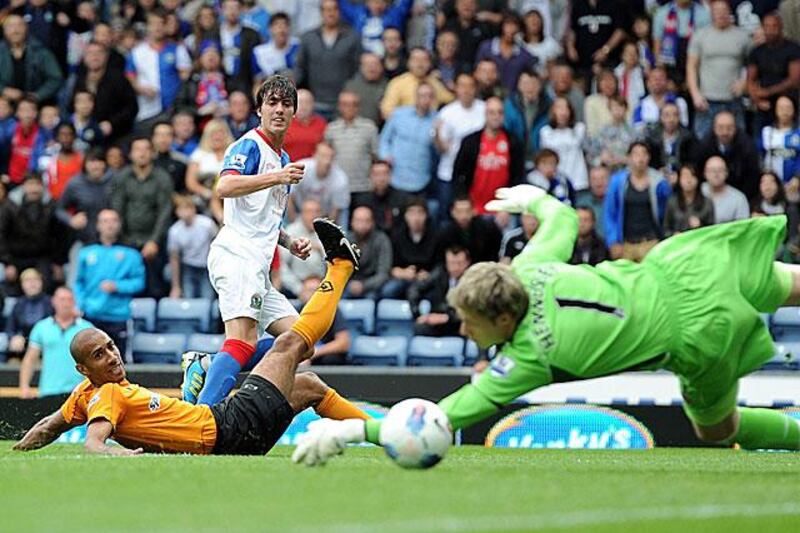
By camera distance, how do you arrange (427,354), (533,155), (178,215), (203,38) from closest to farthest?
(427,354) → (178,215) → (533,155) → (203,38)

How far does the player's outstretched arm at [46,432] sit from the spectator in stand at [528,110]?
996 cm

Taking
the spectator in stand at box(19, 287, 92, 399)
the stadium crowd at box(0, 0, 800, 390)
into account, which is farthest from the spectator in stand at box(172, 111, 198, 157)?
the spectator in stand at box(19, 287, 92, 399)

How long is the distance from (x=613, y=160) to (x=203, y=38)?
584 centimetres

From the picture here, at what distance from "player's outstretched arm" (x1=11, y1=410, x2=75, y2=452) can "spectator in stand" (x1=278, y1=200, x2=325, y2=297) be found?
726 centimetres

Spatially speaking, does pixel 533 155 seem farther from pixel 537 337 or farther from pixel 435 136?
pixel 537 337

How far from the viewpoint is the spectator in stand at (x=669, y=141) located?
18.1m

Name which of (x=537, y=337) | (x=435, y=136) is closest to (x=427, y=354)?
(x=435, y=136)

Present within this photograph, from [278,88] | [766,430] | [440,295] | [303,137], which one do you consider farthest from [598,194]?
[766,430]

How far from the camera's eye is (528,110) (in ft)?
63.2

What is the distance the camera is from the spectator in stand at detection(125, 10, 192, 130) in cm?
2064

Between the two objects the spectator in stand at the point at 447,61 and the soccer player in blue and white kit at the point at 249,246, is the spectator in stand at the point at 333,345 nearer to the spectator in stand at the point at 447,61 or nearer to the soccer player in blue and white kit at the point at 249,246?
the spectator in stand at the point at 447,61

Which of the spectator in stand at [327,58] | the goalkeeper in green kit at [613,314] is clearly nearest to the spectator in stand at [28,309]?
the spectator in stand at [327,58]

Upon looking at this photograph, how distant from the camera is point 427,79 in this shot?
759 inches

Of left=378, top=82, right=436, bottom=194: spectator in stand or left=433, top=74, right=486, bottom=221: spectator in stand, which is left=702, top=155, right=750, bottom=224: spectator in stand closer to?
left=433, top=74, right=486, bottom=221: spectator in stand
